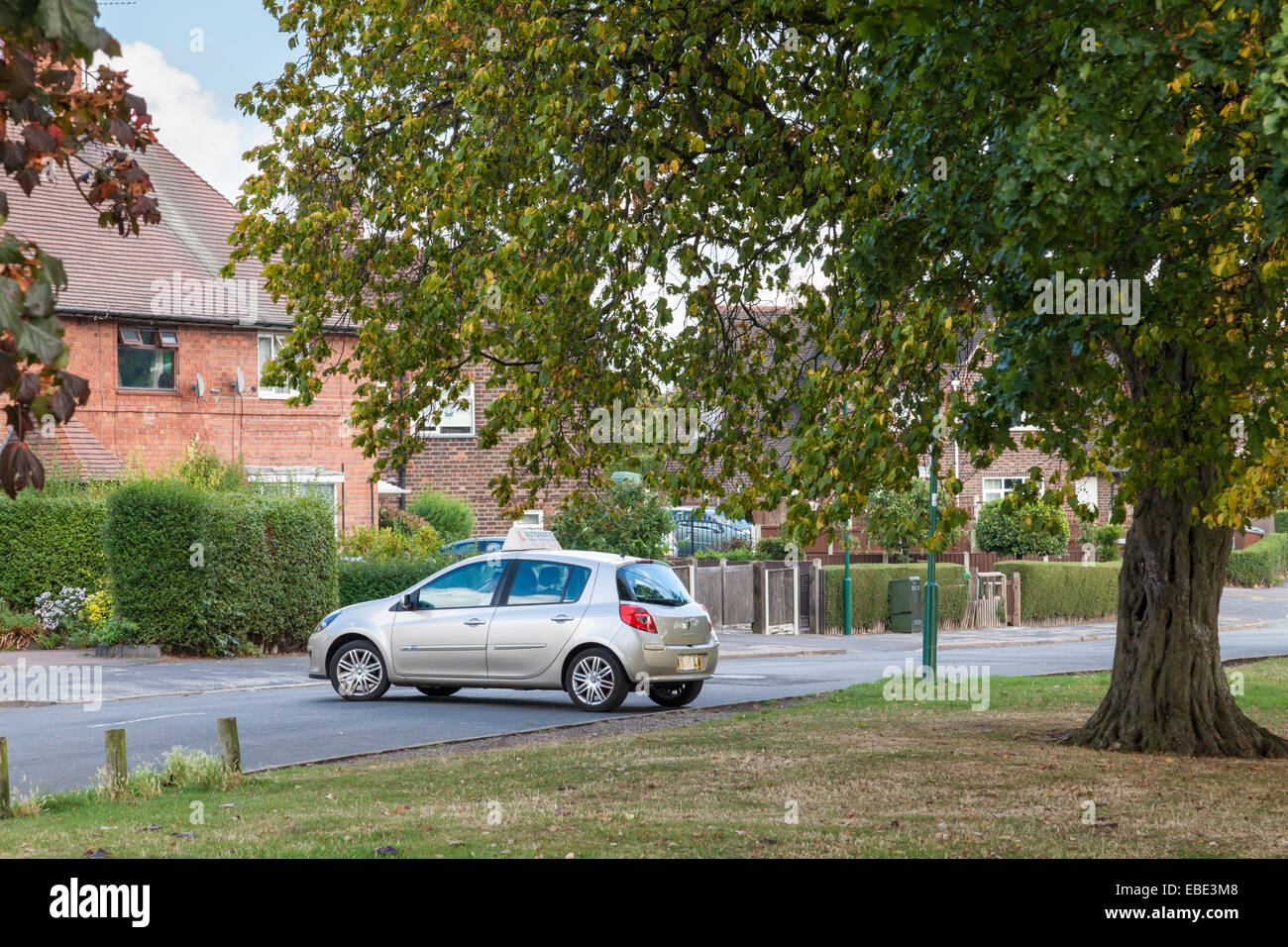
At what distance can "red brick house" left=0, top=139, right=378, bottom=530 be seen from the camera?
28.1 m

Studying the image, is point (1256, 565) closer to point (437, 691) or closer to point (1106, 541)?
point (1106, 541)

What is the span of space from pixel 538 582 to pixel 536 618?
445 millimetres

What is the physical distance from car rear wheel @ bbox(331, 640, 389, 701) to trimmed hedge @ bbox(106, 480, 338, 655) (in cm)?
575

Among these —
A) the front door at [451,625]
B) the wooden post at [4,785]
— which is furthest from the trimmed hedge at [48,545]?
the wooden post at [4,785]

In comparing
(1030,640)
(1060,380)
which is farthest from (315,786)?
(1030,640)

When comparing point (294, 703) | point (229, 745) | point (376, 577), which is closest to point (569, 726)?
point (294, 703)

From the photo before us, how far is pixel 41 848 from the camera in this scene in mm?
7270

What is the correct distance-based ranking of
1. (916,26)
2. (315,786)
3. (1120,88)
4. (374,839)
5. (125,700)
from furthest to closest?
(125,700)
(315,786)
(374,839)
(1120,88)
(916,26)

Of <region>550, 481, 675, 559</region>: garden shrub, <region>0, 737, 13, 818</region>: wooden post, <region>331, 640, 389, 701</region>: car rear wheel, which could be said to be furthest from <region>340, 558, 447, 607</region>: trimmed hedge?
<region>0, 737, 13, 818</region>: wooden post

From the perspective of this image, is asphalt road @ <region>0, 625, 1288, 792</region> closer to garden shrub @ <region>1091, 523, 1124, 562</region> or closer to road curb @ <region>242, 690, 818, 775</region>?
road curb @ <region>242, 690, 818, 775</region>

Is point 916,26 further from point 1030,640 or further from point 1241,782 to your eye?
point 1030,640

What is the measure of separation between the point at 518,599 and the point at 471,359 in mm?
4383

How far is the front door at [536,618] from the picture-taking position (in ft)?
50.0

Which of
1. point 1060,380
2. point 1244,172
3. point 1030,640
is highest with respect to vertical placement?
point 1244,172
